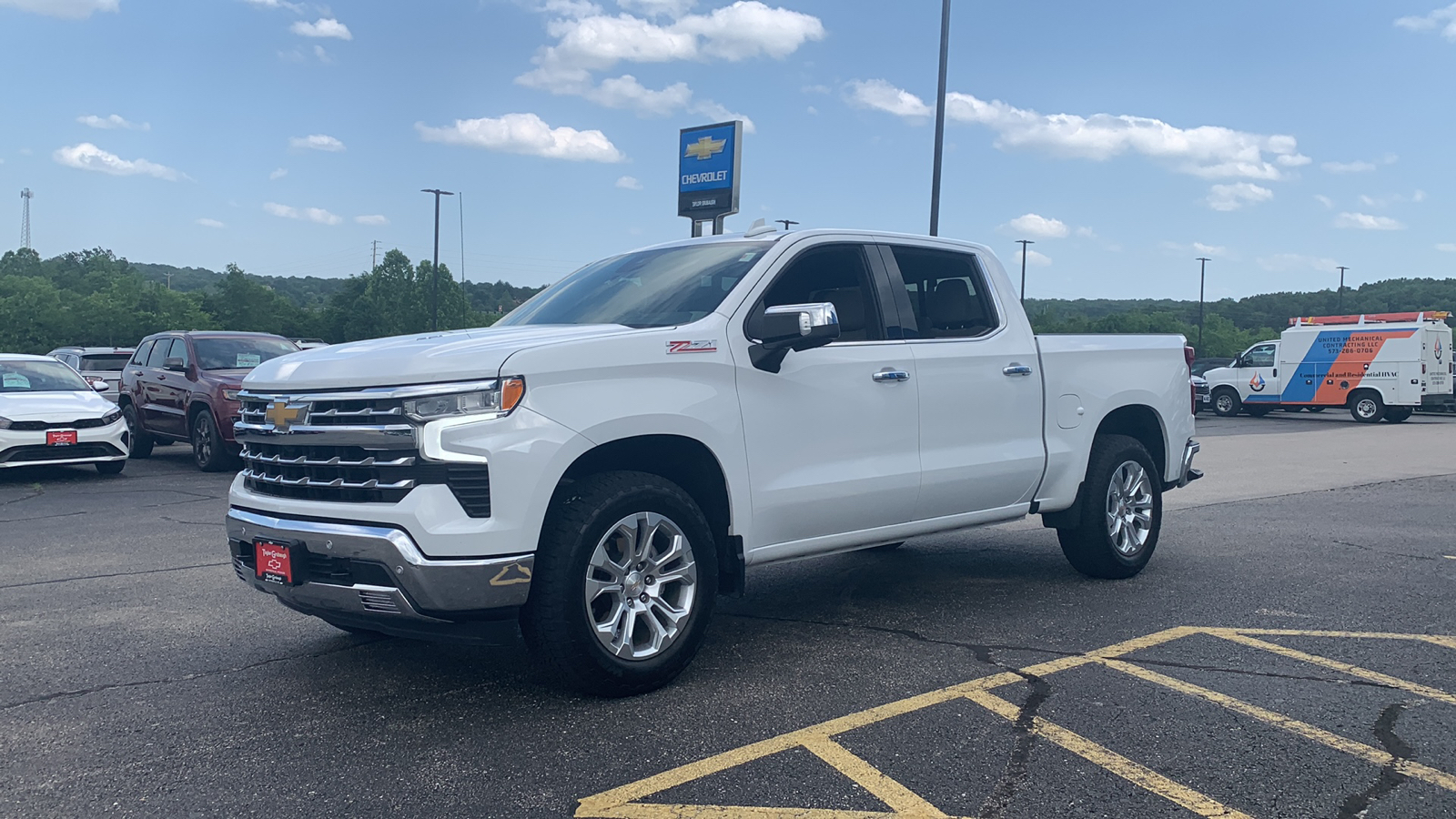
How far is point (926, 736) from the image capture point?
12.6 ft

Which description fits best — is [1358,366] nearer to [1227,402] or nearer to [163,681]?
[1227,402]

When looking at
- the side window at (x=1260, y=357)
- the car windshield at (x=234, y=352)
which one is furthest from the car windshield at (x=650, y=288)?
the side window at (x=1260, y=357)

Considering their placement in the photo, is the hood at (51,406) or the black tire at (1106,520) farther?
the hood at (51,406)

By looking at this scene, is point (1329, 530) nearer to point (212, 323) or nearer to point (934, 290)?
point (934, 290)

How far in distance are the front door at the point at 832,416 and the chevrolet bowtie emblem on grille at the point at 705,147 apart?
1811 cm

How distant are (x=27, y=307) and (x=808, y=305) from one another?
310ft

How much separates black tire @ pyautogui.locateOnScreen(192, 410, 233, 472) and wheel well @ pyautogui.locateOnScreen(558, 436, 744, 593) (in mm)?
10007

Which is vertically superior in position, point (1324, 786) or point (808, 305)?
point (808, 305)

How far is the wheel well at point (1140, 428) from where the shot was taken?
675cm

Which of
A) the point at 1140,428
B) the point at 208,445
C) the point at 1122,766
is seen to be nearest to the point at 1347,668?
the point at 1122,766

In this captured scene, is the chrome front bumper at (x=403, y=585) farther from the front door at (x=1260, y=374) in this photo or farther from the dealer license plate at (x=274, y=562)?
the front door at (x=1260, y=374)

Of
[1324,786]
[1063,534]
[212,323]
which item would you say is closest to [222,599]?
[1063,534]

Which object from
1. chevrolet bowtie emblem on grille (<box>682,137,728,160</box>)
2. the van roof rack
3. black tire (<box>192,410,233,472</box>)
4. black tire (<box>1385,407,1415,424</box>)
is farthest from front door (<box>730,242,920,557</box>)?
black tire (<box>1385,407,1415,424</box>)

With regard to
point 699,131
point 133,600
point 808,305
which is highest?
point 699,131
